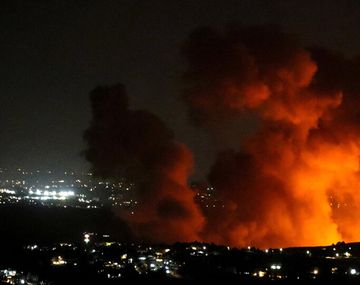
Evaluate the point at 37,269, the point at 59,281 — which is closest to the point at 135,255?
the point at 37,269

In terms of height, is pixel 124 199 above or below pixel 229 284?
above

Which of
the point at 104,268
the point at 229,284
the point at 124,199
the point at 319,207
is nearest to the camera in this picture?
the point at 229,284

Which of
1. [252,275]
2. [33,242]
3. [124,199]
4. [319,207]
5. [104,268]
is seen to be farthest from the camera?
[124,199]

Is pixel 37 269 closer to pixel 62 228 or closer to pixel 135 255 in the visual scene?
pixel 135 255

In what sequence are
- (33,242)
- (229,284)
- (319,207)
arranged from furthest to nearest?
(33,242), (319,207), (229,284)

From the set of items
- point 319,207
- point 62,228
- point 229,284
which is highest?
point 62,228

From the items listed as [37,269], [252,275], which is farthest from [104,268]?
[252,275]

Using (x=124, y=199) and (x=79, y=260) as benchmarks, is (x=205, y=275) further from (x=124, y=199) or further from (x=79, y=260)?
(x=124, y=199)

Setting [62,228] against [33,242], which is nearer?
[33,242]

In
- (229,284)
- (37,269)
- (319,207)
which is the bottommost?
(229,284)

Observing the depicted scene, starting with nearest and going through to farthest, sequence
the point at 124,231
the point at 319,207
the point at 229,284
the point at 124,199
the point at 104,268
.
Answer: the point at 229,284 → the point at 104,268 → the point at 319,207 → the point at 124,231 → the point at 124,199
